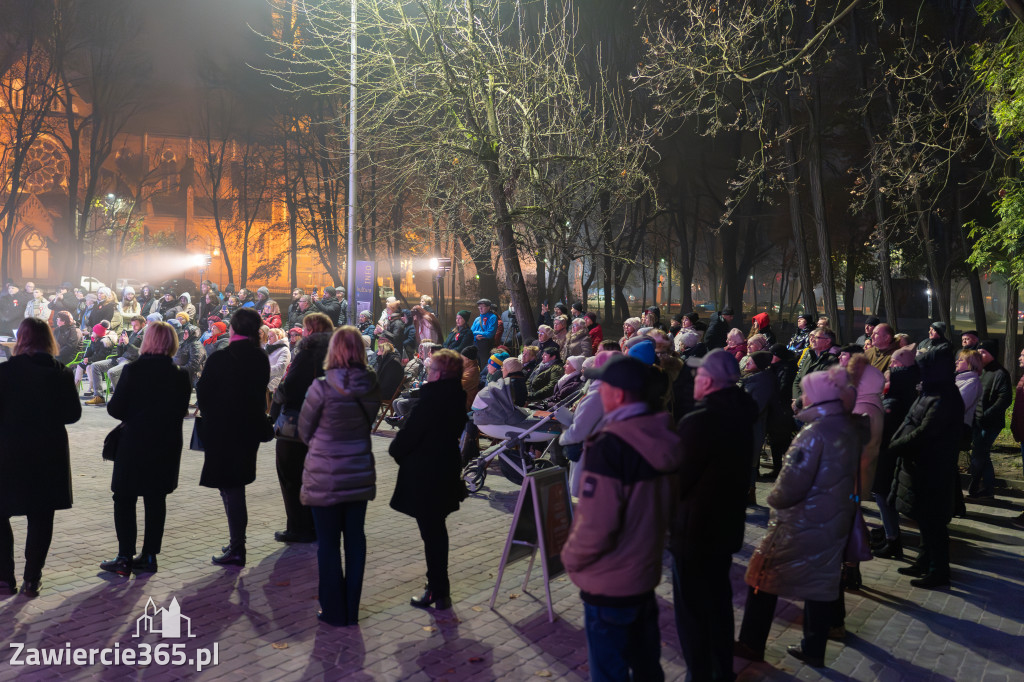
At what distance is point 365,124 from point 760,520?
41.8ft

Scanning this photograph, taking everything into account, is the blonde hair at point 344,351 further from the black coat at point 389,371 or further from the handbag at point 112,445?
the black coat at point 389,371

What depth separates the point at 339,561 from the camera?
6.13 meters

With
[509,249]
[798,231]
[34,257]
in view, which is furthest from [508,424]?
[34,257]

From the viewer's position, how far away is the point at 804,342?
49.2 feet

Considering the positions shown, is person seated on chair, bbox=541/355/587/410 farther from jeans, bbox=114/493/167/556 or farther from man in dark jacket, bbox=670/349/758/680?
man in dark jacket, bbox=670/349/758/680

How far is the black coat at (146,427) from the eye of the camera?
6816mm

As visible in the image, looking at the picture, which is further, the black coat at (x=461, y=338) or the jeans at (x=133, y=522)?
the black coat at (x=461, y=338)

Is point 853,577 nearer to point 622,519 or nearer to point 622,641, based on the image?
point 622,641

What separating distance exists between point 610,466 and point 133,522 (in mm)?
4839

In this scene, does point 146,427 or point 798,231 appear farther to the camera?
point 798,231

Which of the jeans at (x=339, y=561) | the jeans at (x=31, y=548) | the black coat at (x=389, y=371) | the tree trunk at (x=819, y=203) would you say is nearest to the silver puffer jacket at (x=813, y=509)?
the jeans at (x=339, y=561)

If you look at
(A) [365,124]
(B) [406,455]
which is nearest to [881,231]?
(A) [365,124]

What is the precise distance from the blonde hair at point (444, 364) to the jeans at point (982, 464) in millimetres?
7639

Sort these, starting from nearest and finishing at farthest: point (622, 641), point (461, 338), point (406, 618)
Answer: point (622, 641) < point (406, 618) < point (461, 338)
